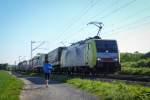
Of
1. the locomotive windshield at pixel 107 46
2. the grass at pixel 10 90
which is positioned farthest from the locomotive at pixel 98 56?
the grass at pixel 10 90

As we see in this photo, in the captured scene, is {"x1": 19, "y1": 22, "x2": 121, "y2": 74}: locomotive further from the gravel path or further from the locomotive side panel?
the gravel path

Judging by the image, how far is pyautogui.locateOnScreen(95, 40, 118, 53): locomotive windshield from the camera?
32594 mm

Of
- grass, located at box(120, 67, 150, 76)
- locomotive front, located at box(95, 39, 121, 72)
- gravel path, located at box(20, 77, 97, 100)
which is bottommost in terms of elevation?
gravel path, located at box(20, 77, 97, 100)

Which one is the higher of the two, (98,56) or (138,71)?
(98,56)

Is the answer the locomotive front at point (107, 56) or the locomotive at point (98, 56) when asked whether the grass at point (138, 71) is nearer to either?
the locomotive front at point (107, 56)

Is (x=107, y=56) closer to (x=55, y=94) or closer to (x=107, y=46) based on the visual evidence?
(x=107, y=46)

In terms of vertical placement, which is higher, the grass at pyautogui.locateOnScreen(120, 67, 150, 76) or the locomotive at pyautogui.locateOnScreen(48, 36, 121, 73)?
the locomotive at pyautogui.locateOnScreen(48, 36, 121, 73)

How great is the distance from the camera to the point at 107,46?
32.8 m

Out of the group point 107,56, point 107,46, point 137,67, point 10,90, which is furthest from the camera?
point 137,67

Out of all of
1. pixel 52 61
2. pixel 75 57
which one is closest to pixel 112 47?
pixel 75 57

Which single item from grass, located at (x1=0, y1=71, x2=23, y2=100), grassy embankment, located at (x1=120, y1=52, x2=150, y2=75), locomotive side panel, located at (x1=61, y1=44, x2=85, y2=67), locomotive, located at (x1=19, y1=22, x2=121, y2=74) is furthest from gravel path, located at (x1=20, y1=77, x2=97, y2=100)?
locomotive side panel, located at (x1=61, y1=44, x2=85, y2=67)

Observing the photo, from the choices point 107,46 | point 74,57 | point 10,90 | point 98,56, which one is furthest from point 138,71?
point 10,90

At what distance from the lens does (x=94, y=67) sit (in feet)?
107

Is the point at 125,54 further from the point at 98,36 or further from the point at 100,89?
the point at 100,89
